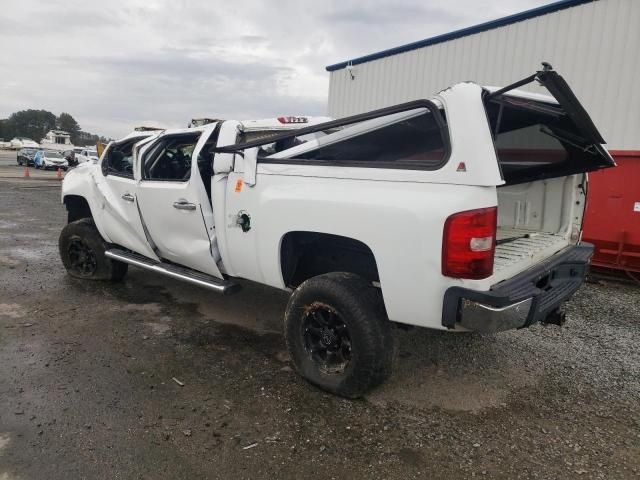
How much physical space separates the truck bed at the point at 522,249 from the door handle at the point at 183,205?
2.41 m

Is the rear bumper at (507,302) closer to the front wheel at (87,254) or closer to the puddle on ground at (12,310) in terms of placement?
the puddle on ground at (12,310)

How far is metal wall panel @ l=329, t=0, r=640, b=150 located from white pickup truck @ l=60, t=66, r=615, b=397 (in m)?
6.04

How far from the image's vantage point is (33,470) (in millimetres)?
2352

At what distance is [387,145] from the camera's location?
350 cm

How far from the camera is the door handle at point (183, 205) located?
3.96 meters

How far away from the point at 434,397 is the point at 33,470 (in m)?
2.35

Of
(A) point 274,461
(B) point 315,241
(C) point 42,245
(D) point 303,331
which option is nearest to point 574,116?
(B) point 315,241

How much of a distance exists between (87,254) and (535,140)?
4794 mm

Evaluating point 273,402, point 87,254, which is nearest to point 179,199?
point 273,402

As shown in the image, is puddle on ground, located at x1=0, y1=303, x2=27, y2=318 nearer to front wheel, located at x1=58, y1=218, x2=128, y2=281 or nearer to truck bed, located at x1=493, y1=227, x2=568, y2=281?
front wheel, located at x1=58, y1=218, x2=128, y2=281

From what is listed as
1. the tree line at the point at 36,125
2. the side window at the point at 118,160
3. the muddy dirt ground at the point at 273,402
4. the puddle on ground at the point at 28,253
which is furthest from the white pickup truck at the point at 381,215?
the tree line at the point at 36,125

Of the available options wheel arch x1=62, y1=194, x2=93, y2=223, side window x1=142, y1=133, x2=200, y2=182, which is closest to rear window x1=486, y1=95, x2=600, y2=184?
side window x1=142, y1=133, x2=200, y2=182

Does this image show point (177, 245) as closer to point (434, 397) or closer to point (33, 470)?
point (33, 470)

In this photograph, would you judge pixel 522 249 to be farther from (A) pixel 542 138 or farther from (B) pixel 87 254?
(B) pixel 87 254
